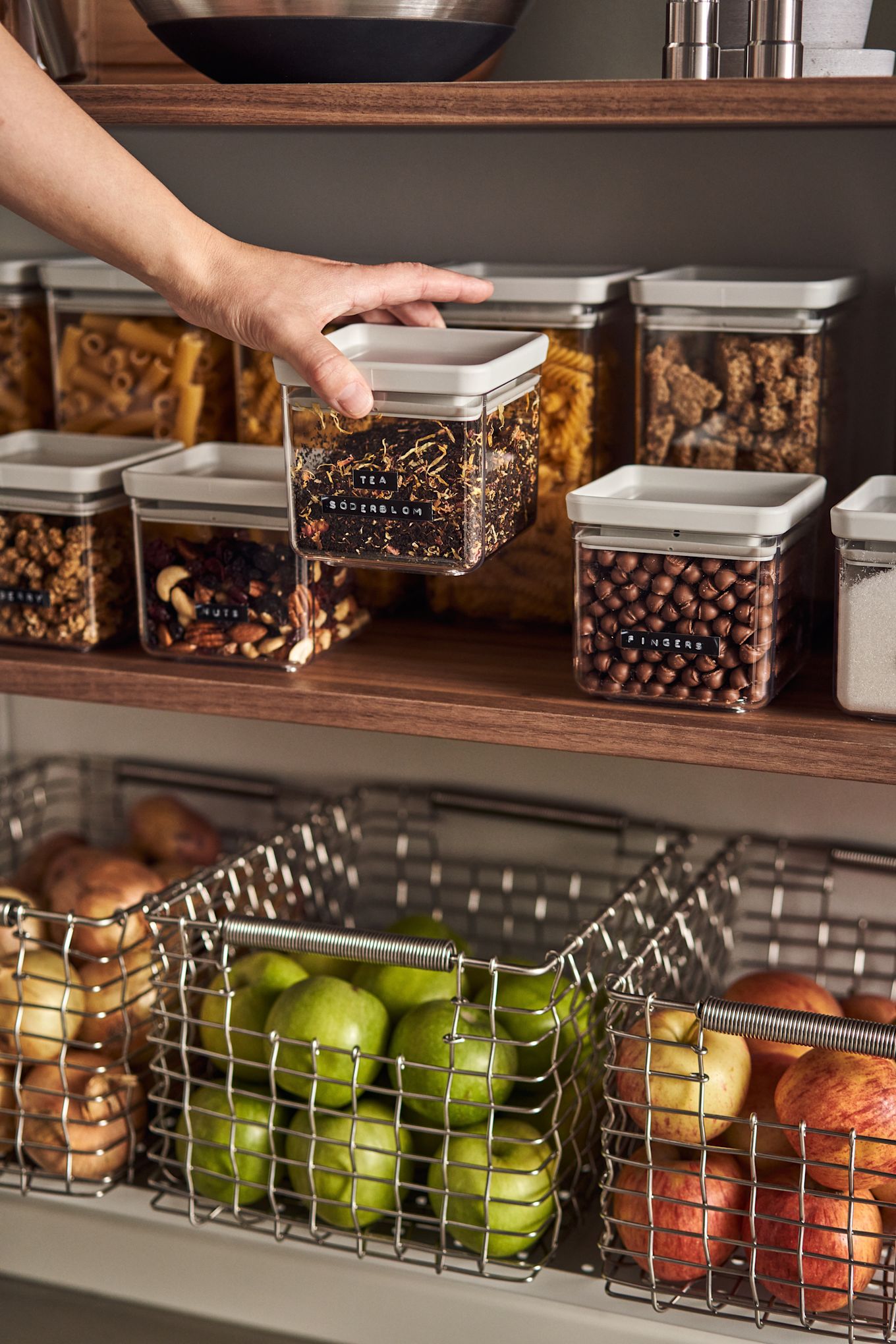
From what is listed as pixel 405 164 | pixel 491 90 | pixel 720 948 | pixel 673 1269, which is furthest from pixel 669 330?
pixel 673 1269

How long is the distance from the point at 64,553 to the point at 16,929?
29 cm

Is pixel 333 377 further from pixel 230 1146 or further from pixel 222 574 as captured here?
pixel 230 1146

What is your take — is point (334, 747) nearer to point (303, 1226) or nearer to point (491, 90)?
point (303, 1226)

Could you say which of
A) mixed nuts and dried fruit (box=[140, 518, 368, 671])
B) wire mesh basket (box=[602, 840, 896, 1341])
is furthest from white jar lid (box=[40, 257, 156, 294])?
wire mesh basket (box=[602, 840, 896, 1341])

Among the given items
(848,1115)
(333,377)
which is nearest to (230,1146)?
(848,1115)

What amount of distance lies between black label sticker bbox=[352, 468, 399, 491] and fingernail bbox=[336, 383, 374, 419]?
39 mm

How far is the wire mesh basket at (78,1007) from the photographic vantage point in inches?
39.7

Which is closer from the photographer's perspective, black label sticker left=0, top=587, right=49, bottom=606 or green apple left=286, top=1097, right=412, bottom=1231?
green apple left=286, top=1097, right=412, bottom=1231

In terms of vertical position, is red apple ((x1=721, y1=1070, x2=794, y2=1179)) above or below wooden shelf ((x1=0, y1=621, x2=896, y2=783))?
below

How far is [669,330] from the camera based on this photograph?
3.20ft

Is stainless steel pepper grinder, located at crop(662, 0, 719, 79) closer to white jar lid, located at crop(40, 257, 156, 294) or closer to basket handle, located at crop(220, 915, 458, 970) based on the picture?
white jar lid, located at crop(40, 257, 156, 294)

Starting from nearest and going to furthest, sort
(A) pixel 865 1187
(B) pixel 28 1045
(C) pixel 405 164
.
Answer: (A) pixel 865 1187 → (B) pixel 28 1045 → (C) pixel 405 164

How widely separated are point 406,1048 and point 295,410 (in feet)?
1.42

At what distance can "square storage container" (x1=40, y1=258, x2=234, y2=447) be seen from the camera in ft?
3.65
